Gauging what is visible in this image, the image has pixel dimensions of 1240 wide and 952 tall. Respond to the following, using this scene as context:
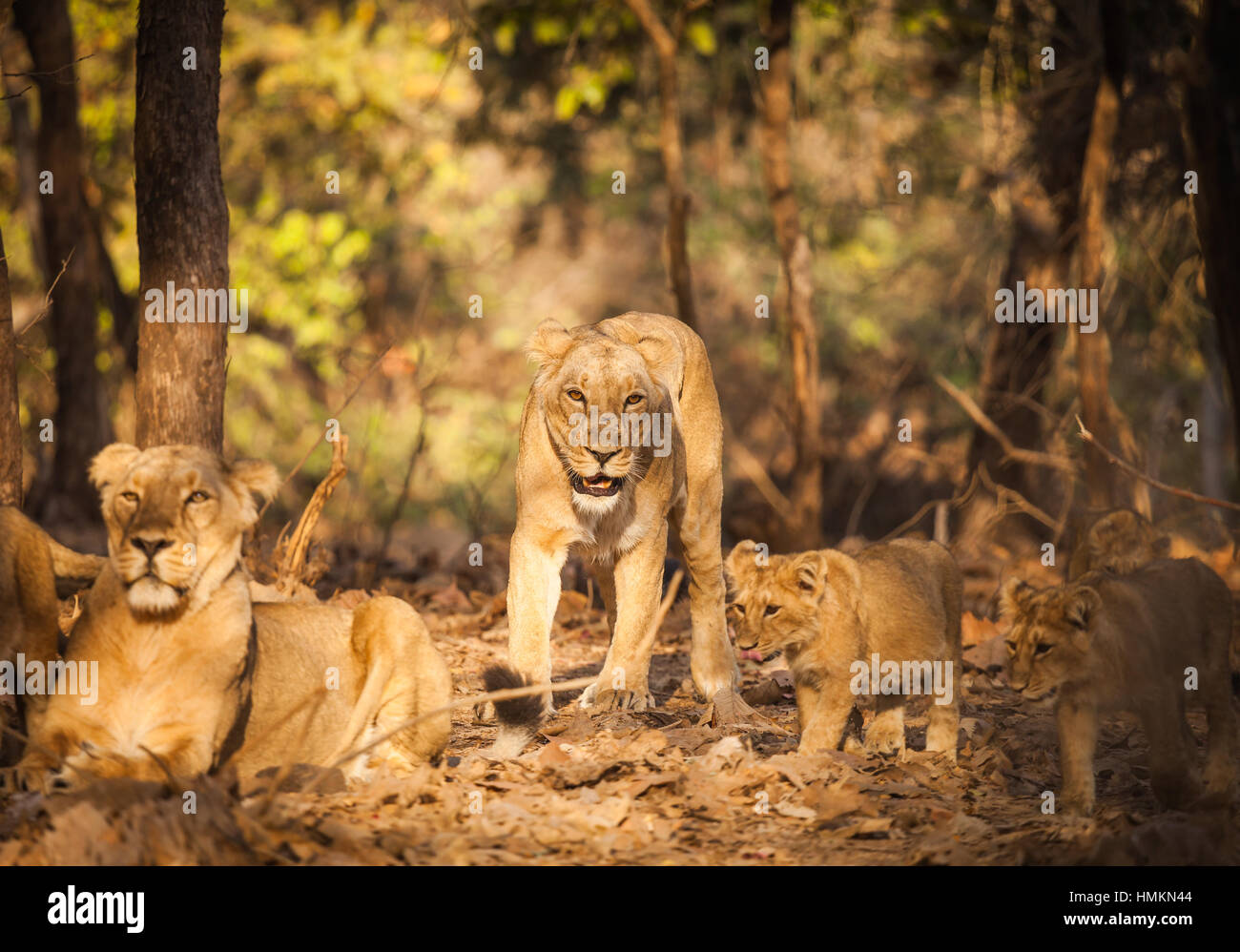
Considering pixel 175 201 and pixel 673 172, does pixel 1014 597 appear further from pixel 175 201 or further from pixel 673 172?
pixel 673 172

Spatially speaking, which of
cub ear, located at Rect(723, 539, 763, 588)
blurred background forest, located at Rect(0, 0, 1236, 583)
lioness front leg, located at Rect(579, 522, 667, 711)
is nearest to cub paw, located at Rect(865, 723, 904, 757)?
cub ear, located at Rect(723, 539, 763, 588)

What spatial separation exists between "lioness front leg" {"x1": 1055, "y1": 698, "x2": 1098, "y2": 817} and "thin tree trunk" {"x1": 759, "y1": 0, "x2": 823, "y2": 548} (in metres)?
6.48

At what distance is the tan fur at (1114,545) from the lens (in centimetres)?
712

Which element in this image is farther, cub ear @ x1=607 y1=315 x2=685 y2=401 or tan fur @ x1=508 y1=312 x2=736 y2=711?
cub ear @ x1=607 y1=315 x2=685 y2=401

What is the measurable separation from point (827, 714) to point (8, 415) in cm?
412

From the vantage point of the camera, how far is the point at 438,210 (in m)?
23.5

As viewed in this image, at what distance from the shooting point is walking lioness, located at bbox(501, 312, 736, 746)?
6.86 metres

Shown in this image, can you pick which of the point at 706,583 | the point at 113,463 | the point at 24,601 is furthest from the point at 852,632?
the point at 24,601

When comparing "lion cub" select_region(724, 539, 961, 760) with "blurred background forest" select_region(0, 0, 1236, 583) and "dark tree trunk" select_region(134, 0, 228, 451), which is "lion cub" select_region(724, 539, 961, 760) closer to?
"dark tree trunk" select_region(134, 0, 228, 451)

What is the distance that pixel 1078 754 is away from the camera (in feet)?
18.1

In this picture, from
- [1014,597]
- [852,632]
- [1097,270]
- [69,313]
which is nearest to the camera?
[1014,597]

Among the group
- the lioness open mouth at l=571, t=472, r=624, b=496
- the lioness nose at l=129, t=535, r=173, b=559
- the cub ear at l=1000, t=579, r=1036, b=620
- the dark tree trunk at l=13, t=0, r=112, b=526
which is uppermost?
the dark tree trunk at l=13, t=0, r=112, b=526

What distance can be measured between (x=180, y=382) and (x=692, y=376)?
2.96 m

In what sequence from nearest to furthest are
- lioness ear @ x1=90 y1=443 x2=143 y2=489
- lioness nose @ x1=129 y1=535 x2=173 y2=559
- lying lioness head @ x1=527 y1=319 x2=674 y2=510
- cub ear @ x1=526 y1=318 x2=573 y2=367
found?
lioness nose @ x1=129 y1=535 x2=173 y2=559, lioness ear @ x1=90 y1=443 x2=143 y2=489, lying lioness head @ x1=527 y1=319 x2=674 y2=510, cub ear @ x1=526 y1=318 x2=573 y2=367
